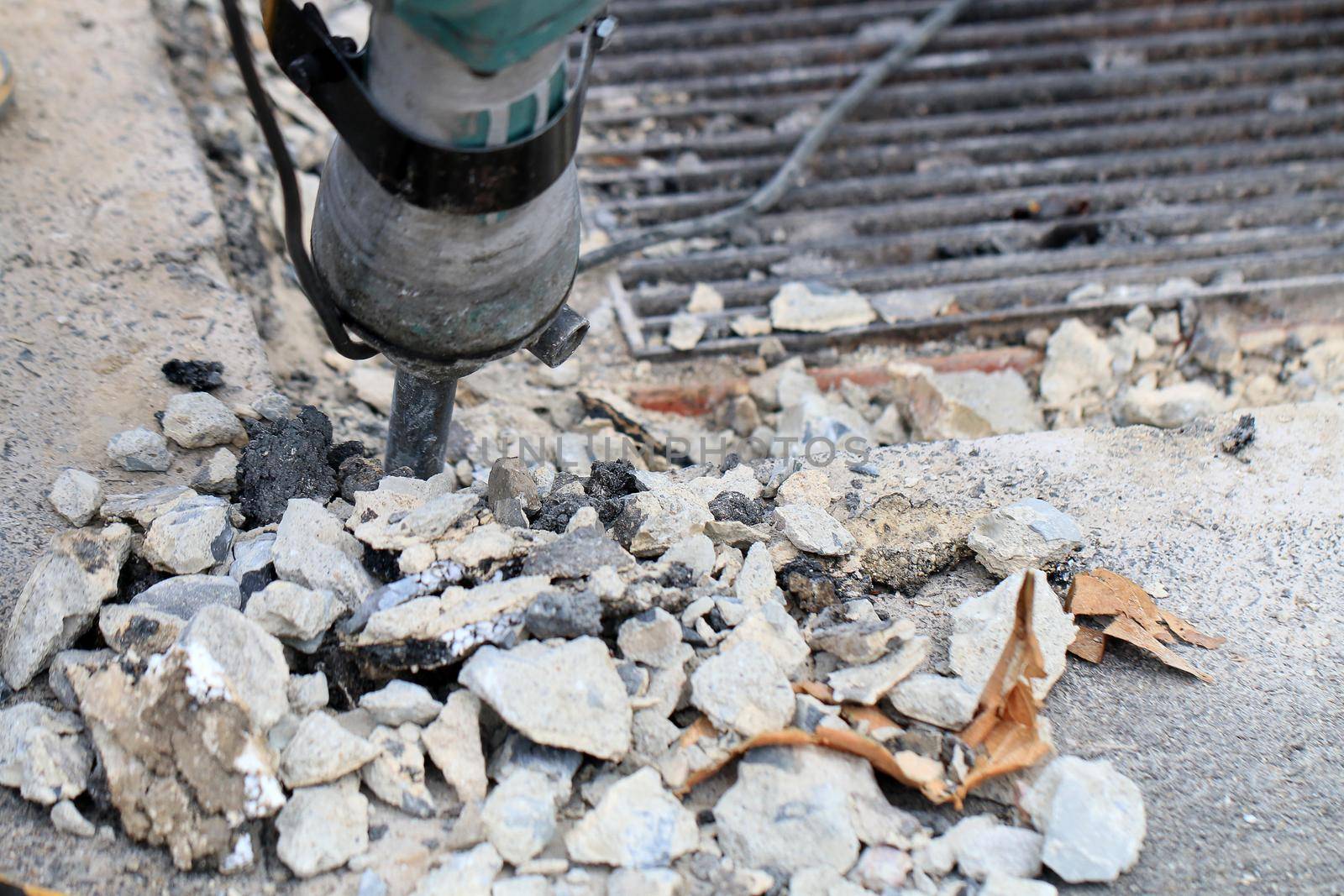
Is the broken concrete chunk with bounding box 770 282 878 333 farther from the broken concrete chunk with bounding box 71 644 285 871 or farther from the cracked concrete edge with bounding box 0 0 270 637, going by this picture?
the broken concrete chunk with bounding box 71 644 285 871

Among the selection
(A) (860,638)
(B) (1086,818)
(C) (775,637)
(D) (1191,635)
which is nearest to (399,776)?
(C) (775,637)

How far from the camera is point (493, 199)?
1292 millimetres

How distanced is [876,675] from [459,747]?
558 mm

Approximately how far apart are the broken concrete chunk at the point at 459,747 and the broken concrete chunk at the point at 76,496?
0.69 metres

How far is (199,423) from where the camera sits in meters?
1.85

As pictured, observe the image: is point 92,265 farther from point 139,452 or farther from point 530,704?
point 530,704

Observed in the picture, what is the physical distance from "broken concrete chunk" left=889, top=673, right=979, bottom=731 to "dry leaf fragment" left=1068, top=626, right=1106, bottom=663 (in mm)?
239

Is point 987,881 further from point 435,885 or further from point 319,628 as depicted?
point 319,628

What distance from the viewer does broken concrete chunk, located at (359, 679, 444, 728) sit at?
54.6 inches

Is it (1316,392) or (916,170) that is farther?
(916,170)

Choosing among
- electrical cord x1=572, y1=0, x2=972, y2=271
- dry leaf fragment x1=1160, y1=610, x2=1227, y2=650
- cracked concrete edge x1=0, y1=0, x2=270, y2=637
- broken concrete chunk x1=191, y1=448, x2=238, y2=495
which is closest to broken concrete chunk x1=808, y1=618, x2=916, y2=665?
dry leaf fragment x1=1160, y1=610, x2=1227, y2=650

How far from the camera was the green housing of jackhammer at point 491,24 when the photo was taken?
1108 mm

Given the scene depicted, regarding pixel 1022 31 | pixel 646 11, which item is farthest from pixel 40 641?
pixel 1022 31

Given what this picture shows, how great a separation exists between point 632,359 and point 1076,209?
131cm
